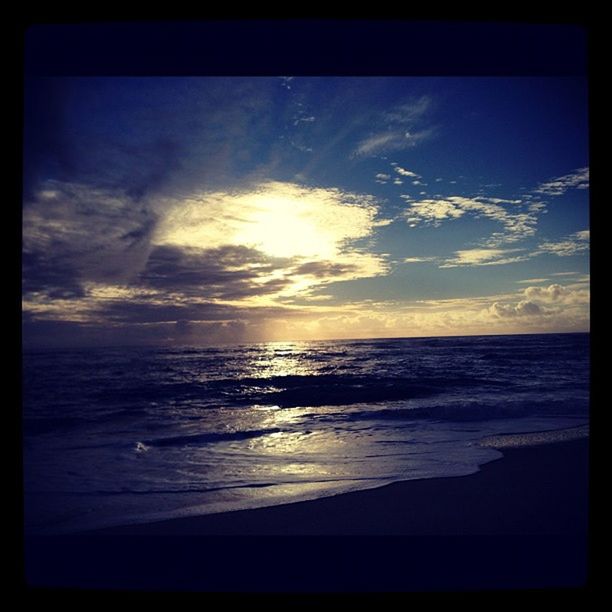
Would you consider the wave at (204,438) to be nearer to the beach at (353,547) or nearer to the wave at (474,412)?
the wave at (474,412)

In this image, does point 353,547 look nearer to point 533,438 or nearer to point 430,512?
point 430,512

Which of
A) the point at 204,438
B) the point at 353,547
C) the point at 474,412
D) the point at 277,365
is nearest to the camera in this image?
the point at 353,547

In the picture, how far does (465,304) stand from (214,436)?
12929mm

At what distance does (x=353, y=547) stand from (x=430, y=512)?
0.93 m

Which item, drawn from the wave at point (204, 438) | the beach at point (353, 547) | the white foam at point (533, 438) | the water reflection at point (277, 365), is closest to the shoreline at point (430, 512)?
the beach at point (353, 547)

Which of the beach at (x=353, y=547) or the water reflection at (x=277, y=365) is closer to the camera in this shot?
the beach at (x=353, y=547)

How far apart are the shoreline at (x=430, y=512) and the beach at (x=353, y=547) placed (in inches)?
0.5

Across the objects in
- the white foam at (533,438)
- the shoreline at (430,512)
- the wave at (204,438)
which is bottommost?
the wave at (204,438)

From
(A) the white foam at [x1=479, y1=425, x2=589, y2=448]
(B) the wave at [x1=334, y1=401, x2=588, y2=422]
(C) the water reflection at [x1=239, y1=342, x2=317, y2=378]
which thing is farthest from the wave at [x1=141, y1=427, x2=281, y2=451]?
(C) the water reflection at [x1=239, y1=342, x2=317, y2=378]

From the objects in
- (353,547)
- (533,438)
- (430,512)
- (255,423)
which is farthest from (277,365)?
(353,547)

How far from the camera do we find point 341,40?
2.54 metres

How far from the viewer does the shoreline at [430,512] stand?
10.1ft

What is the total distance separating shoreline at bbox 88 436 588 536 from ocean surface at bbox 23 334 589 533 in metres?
0.20

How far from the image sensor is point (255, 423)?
8281 mm
